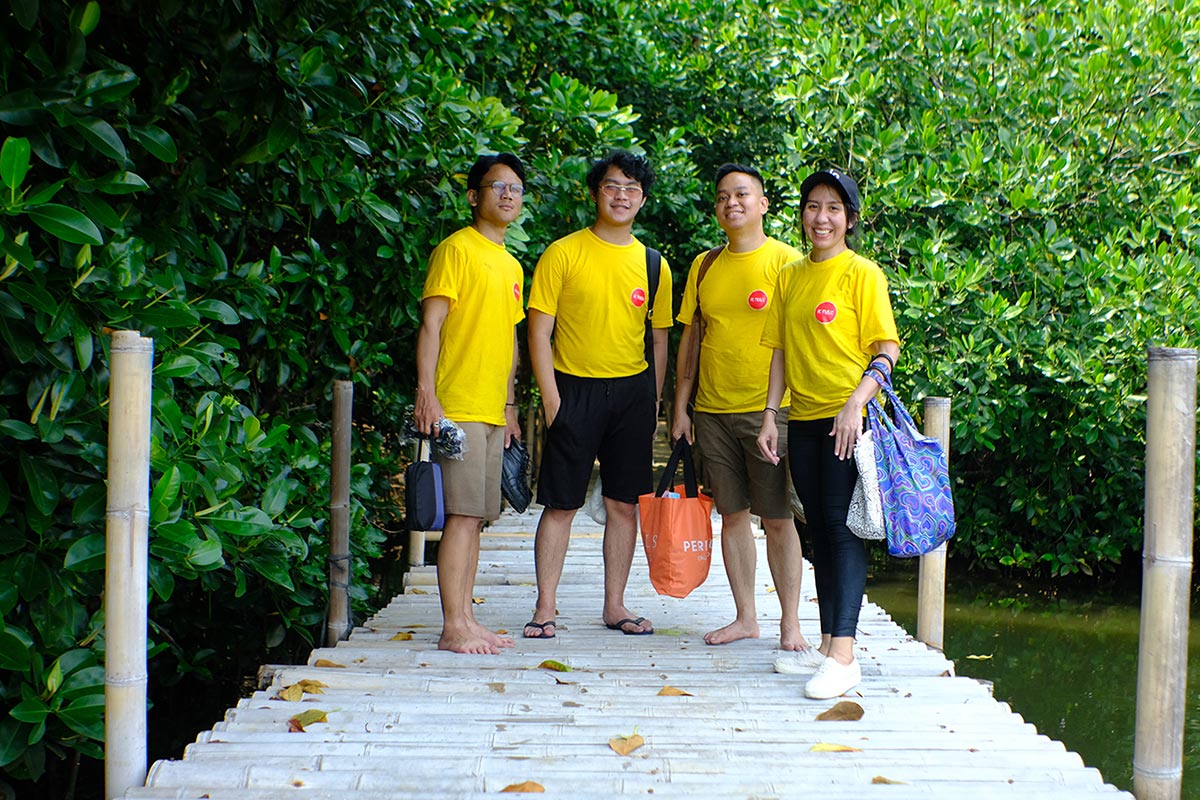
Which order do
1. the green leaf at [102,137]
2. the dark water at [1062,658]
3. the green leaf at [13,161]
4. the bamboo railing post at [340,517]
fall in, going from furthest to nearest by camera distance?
the dark water at [1062,658] < the bamboo railing post at [340,517] < the green leaf at [102,137] < the green leaf at [13,161]

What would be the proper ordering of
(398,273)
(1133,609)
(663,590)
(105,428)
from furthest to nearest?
1. (1133,609)
2. (398,273)
3. (663,590)
4. (105,428)

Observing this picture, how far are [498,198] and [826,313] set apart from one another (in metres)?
1.26

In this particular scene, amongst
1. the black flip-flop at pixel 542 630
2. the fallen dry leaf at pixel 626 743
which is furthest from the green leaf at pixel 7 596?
the black flip-flop at pixel 542 630

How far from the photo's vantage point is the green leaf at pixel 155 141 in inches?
116

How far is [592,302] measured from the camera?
428 centimetres

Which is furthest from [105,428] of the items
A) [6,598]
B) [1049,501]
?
[1049,501]

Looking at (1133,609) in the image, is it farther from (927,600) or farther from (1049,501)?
(927,600)

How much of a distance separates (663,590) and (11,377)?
2378 millimetres

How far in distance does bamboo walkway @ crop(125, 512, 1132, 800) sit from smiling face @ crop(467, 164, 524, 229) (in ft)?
5.09

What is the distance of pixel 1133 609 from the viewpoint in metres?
8.75

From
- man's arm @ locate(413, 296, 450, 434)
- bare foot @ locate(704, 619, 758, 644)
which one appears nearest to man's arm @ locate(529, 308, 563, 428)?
man's arm @ locate(413, 296, 450, 434)

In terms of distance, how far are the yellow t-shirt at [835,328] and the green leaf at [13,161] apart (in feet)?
7.36

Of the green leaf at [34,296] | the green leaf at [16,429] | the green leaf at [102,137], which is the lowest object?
the green leaf at [16,429]

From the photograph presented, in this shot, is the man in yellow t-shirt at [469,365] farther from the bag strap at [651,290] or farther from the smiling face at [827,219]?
the smiling face at [827,219]
